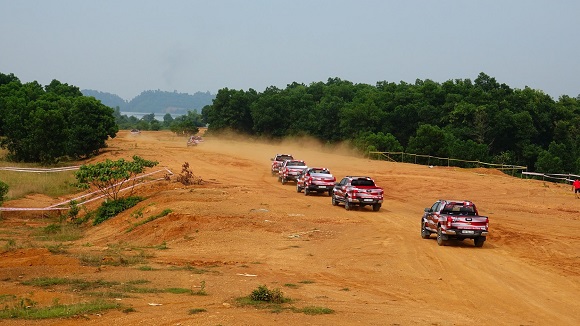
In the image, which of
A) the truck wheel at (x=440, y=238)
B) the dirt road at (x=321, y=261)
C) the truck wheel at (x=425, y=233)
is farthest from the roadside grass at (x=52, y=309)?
the truck wheel at (x=425, y=233)

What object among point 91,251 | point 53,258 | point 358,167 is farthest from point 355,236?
point 358,167

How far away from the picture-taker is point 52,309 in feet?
48.4

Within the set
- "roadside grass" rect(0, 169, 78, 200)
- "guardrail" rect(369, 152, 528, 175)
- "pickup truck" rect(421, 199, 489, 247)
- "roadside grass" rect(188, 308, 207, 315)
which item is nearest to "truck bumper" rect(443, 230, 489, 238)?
"pickup truck" rect(421, 199, 489, 247)

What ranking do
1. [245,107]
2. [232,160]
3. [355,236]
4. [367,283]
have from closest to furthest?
1. [367,283]
2. [355,236]
3. [232,160]
4. [245,107]

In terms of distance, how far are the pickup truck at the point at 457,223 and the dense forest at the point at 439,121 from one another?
164ft

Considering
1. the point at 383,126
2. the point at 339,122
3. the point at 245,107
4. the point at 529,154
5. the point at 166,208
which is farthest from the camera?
the point at 245,107

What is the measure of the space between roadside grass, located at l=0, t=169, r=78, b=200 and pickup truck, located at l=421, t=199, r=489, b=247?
25670mm

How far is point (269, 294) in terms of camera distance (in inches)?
656

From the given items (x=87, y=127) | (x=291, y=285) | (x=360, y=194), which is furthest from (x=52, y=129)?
(x=291, y=285)

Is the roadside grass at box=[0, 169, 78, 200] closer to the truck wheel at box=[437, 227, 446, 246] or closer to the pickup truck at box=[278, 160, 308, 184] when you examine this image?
the pickup truck at box=[278, 160, 308, 184]

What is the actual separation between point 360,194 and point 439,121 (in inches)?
2508

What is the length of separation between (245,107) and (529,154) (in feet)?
181

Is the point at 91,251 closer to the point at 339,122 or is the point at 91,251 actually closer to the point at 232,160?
the point at 232,160

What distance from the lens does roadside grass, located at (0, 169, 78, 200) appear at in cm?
4850
